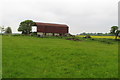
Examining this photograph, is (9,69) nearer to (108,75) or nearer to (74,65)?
(74,65)

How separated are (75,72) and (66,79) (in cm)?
93

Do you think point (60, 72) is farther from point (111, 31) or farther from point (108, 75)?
point (111, 31)

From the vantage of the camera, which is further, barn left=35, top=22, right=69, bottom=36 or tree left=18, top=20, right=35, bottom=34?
tree left=18, top=20, right=35, bottom=34

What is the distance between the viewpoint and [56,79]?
5.34 m

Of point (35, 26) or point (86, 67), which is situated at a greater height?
point (35, 26)

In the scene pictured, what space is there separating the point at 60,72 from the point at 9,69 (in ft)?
7.94

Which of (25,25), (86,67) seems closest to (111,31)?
(25,25)

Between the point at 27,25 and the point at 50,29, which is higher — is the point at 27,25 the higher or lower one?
the higher one

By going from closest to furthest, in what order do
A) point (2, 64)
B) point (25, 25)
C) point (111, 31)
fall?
point (2, 64), point (111, 31), point (25, 25)

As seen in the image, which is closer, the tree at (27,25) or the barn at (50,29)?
the barn at (50,29)

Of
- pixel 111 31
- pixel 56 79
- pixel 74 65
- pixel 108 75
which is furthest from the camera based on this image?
pixel 111 31

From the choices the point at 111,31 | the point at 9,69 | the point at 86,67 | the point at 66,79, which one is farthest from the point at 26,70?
the point at 111,31

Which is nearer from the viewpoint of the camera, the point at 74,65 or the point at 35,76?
the point at 35,76

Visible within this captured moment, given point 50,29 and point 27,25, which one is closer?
point 27,25
